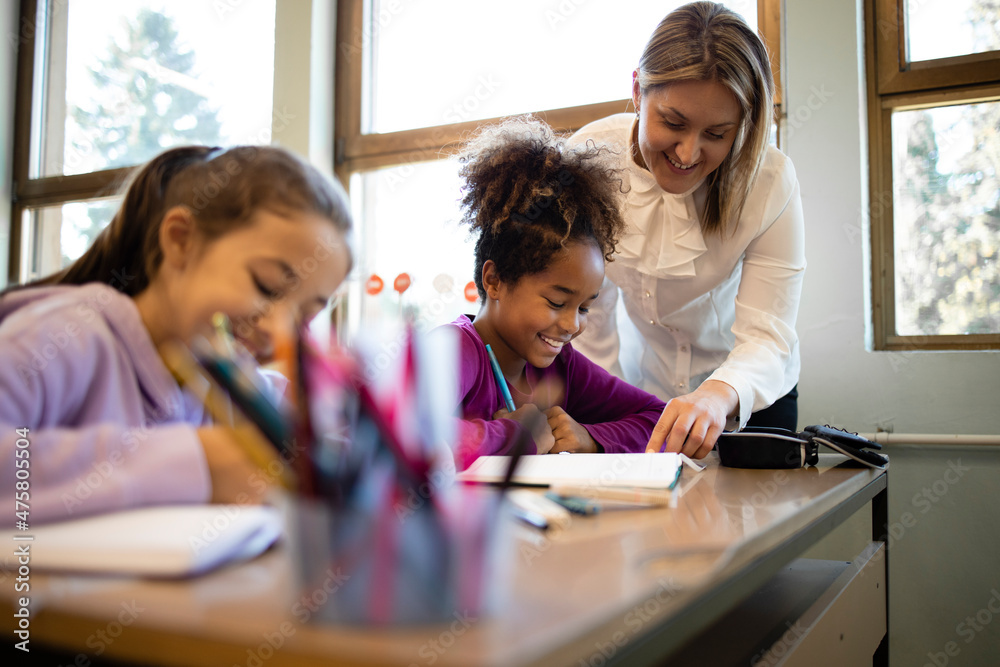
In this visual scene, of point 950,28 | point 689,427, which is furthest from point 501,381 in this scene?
point 950,28

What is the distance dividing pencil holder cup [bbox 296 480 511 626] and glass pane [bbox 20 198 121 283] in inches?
135

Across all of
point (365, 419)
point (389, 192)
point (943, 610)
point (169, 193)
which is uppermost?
point (389, 192)

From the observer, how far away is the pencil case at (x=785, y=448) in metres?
0.97

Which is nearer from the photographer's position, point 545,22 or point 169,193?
point 169,193

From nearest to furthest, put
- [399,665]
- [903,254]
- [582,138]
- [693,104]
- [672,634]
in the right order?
[399,665] → [672,634] → [693,104] → [582,138] → [903,254]

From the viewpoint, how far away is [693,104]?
121 centimetres

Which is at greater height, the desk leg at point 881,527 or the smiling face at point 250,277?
the smiling face at point 250,277

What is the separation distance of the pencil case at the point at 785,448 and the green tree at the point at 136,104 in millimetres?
2722

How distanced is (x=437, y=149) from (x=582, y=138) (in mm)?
1114

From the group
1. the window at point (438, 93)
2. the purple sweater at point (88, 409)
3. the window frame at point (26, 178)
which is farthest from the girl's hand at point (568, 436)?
the window frame at point (26, 178)

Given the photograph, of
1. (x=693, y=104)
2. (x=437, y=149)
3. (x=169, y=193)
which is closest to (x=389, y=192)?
(x=437, y=149)

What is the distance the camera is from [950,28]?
1.93 m

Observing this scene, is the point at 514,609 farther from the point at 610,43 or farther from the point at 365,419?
the point at 610,43

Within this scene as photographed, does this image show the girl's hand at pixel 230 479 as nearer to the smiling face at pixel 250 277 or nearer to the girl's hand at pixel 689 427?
the smiling face at pixel 250 277
